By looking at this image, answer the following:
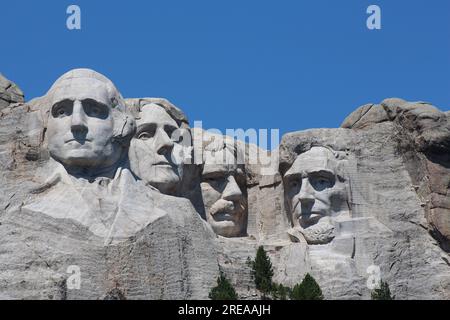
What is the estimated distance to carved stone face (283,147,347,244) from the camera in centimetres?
2958

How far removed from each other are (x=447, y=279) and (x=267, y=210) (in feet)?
9.49

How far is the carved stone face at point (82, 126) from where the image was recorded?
28.2 meters

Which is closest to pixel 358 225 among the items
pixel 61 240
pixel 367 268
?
pixel 367 268

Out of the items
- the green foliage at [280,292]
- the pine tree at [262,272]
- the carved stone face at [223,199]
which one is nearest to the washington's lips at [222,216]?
the carved stone face at [223,199]

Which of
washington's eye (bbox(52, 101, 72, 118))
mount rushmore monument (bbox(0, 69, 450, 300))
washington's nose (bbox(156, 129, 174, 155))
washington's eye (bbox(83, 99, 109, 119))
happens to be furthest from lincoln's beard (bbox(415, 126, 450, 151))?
washington's eye (bbox(52, 101, 72, 118))

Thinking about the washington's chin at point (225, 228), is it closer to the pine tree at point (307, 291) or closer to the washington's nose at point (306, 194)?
the washington's nose at point (306, 194)

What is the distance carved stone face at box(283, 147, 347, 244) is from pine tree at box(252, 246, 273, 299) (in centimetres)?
86

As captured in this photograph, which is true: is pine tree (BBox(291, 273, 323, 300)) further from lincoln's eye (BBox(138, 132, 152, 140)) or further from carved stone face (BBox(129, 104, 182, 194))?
lincoln's eye (BBox(138, 132, 152, 140))

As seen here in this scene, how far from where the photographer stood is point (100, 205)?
27.9m

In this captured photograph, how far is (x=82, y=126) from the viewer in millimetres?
28156

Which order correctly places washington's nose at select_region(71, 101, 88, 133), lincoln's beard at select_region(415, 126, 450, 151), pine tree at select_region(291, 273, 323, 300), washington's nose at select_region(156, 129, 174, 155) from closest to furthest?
pine tree at select_region(291, 273, 323, 300) < washington's nose at select_region(71, 101, 88, 133) < washington's nose at select_region(156, 129, 174, 155) < lincoln's beard at select_region(415, 126, 450, 151)

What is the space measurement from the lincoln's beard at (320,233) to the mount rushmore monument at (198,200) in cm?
2

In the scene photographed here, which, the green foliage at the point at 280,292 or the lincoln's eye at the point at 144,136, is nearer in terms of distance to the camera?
the green foliage at the point at 280,292
